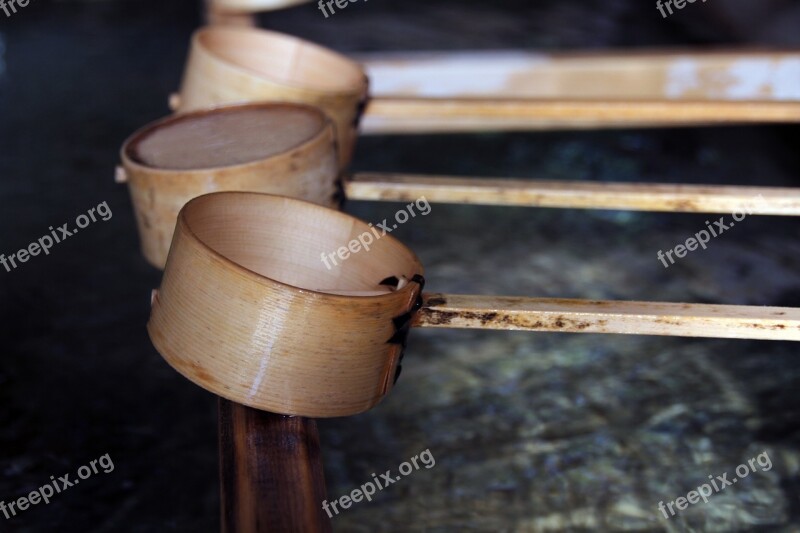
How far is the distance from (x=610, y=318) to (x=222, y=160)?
1415 millimetres

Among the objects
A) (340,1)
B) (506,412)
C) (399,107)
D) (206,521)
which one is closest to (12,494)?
(206,521)

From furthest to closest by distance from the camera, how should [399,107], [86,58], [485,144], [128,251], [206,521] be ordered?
[86,58], [485,144], [128,251], [399,107], [206,521]

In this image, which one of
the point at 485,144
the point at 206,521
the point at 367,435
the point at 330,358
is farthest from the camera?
the point at 485,144

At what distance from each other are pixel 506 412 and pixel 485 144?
3.07 m

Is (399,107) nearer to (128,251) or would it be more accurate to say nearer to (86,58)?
(128,251)

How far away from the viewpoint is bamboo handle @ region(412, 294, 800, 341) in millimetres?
2584

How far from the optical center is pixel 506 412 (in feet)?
12.2
